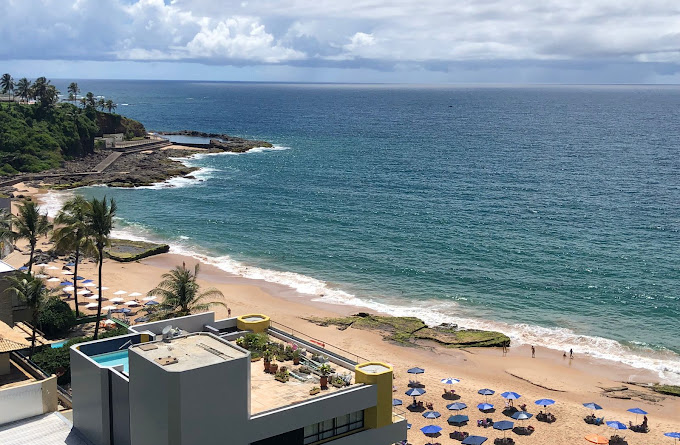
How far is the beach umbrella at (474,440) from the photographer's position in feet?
135

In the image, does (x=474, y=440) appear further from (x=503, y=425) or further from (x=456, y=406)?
(x=456, y=406)

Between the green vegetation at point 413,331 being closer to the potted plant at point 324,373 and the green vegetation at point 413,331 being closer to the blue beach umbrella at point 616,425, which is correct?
the blue beach umbrella at point 616,425

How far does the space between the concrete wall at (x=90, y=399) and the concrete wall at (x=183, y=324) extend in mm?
4251

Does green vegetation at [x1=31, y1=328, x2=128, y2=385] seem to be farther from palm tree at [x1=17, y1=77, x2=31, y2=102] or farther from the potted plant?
palm tree at [x1=17, y1=77, x2=31, y2=102]

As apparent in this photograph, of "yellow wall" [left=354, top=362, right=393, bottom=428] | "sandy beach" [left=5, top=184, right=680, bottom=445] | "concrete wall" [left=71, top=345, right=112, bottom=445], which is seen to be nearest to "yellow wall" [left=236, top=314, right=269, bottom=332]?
"yellow wall" [left=354, top=362, right=393, bottom=428]

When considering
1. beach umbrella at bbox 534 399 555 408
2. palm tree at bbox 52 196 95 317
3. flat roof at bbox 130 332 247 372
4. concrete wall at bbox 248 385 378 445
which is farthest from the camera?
palm tree at bbox 52 196 95 317

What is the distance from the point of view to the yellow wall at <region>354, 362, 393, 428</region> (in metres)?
31.0

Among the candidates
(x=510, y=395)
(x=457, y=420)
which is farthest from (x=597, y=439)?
(x=457, y=420)

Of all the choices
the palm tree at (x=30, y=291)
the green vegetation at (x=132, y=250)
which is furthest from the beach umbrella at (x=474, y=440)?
the green vegetation at (x=132, y=250)

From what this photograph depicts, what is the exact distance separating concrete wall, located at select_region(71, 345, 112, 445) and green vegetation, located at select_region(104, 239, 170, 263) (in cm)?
4766

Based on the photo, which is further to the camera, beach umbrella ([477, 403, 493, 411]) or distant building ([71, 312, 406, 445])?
beach umbrella ([477, 403, 493, 411])

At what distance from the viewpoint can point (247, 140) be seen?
592ft

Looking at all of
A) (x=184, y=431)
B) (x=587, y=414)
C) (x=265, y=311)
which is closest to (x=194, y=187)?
(x=265, y=311)

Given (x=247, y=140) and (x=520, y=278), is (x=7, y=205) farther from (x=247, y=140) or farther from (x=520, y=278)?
(x=247, y=140)
